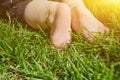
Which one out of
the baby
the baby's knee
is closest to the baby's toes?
the baby

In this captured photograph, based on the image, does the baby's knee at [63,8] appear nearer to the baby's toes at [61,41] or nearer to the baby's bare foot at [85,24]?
the baby's bare foot at [85,24]

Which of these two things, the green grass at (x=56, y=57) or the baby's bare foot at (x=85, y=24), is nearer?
the green grass at (x=56, y=57)

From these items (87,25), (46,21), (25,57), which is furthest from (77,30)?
(25,57)

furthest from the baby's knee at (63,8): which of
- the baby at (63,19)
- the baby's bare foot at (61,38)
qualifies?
the baby's bare foot at (61,38)

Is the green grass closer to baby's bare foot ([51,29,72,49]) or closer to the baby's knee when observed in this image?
baby's bare foot ([51,29,72,49])

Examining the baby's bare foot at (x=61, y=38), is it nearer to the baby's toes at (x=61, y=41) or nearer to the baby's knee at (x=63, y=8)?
the baby's toes at (x=61, y=41)

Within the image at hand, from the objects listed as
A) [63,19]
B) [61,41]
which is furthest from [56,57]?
[63,19]

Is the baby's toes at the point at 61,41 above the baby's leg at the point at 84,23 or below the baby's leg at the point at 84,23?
below

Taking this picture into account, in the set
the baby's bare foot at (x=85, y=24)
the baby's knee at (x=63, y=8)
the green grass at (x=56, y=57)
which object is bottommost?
the green grass at (x=56, y=57)

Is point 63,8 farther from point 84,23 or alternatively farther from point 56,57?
point 56,57
